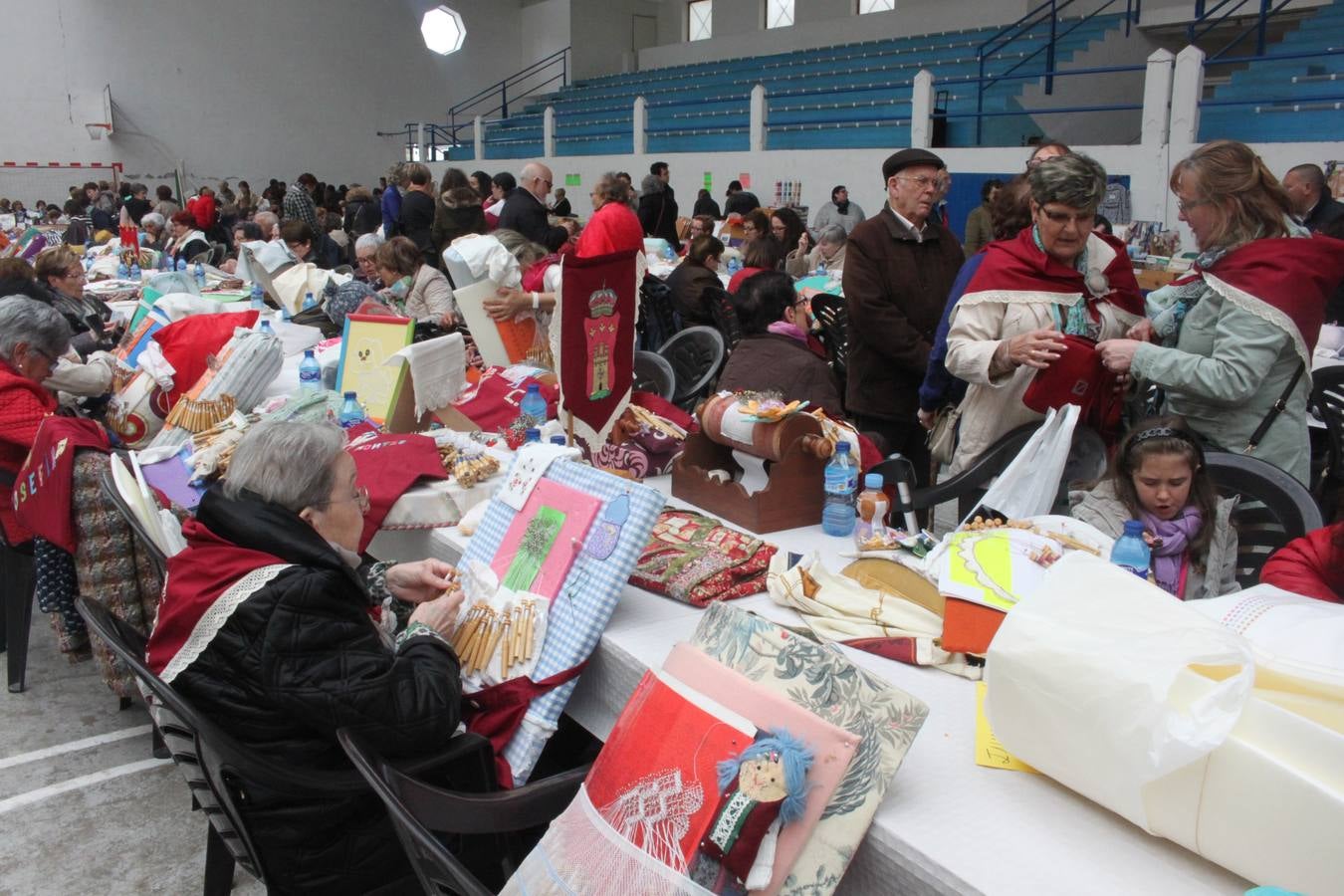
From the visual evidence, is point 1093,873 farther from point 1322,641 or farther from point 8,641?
point 8,641

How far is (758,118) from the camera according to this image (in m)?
13.7

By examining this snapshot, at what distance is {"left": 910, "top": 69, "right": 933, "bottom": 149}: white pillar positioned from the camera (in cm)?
1129

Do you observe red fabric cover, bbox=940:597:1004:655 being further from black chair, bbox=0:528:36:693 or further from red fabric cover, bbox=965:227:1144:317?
black chair, bbox=0:528:36:693

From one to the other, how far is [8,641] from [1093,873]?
3.36 metres

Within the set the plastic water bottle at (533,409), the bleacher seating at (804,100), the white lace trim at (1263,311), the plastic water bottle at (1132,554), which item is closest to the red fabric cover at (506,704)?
the plastic water bottle at (1132,554)

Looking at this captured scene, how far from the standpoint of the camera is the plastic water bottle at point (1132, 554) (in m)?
1.94

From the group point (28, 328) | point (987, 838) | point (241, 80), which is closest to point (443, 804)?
point (987, 838)

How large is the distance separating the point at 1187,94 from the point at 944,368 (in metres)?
7.59

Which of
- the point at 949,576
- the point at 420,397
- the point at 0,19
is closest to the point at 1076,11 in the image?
the point at 420,397

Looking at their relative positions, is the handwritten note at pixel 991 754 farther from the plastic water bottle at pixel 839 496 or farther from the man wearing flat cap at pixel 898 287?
the man wearing flat cap at pixel 898 287

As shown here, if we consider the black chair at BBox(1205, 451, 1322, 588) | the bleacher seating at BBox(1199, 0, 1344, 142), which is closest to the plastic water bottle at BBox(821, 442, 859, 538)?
the black chair at BBox(1205, 451, 1322, 588)

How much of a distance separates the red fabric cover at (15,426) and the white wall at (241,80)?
1712cm

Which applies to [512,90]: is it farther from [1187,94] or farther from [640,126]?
[1187,94]

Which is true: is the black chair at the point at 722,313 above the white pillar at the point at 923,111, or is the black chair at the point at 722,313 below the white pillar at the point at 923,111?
below
